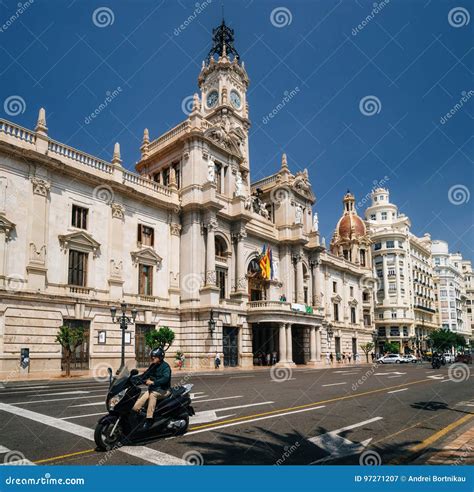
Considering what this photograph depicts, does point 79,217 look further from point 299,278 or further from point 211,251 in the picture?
point 299,278

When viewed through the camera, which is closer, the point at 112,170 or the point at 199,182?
the point at 112,170

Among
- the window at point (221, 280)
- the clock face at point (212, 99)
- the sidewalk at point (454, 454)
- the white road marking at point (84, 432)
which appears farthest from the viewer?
the clock face at point (212, 99)

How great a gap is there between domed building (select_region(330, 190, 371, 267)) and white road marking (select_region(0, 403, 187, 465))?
5962 cm

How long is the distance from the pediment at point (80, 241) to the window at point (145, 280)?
424 centimetres

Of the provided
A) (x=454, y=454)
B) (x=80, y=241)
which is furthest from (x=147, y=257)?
(x=454, y=454)

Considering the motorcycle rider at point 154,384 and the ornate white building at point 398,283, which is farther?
the ornate white building at point 398,283

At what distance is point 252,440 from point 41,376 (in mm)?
19203

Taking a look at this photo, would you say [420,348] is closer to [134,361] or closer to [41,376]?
[134,361]

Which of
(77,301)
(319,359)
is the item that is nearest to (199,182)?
(77,301)

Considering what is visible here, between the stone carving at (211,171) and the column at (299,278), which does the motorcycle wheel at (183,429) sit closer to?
the stone carving at (211,171)

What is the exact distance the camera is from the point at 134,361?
3056cm

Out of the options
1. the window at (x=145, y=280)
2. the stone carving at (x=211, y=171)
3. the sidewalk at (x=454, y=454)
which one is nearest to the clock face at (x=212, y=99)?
the stone carving at (x=211, y=171)

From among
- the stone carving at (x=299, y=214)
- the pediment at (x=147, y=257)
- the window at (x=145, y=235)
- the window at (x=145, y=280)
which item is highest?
the stone carving at (x=299, y=214)

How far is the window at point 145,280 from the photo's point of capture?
32.7 metres
